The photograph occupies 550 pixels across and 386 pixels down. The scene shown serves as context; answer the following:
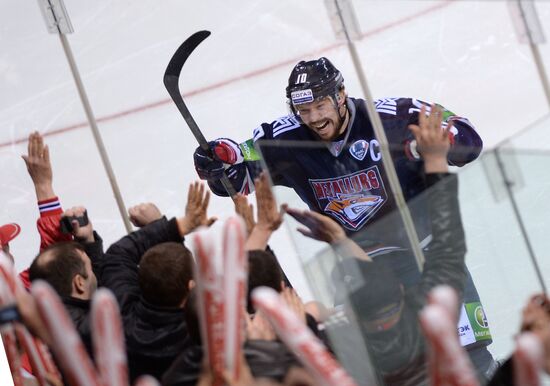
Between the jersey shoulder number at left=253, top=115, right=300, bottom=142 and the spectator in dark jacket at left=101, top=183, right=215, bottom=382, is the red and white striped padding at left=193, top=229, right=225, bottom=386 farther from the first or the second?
the jersey shoulder number at left=253, top=115, right=300, bottom=142

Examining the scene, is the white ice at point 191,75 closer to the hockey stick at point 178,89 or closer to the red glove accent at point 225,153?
the hockey stick at point 178,89

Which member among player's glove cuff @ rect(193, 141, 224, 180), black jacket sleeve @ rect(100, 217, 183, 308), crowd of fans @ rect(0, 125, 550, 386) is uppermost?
player's glove cuff @ rect(193, 141, 224, 180)

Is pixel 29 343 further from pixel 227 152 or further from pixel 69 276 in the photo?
pixel 227 152

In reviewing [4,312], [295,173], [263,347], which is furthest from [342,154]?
[4,312]

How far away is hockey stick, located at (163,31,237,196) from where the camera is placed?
2.76 metres

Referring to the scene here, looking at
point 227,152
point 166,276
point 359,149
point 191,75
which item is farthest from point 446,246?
point 191,75

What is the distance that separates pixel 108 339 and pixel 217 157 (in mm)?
1438

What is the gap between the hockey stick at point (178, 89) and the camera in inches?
108

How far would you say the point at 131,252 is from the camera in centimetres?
206

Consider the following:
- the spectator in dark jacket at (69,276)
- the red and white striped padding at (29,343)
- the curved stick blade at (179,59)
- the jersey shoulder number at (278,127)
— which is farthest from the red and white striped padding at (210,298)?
the curved stick blade at (179,59)

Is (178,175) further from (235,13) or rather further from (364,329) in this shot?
(364,329)

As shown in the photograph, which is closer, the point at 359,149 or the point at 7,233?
the point at 359,149

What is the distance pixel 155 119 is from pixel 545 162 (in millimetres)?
2413

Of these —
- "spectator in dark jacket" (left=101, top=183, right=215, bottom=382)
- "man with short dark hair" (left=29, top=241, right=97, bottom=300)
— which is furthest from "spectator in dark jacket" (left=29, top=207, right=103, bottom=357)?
"spectator in dark jacket" (left=101, top=183, right=215, bottom=382)
